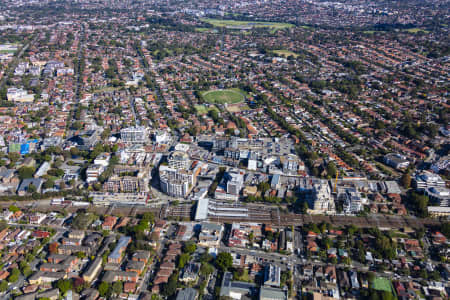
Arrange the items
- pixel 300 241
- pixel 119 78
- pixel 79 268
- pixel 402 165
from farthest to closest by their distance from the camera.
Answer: pixel 119 78, pixel 402 165, pixel 300 241, pixel 79 268

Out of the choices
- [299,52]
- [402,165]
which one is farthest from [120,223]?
[299,52]

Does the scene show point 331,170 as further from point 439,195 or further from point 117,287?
point 117,287

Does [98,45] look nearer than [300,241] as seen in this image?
No

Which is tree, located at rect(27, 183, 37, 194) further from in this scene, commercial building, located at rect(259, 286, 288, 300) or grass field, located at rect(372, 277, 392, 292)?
grass field, located at rect(372, 277, 392, 292)

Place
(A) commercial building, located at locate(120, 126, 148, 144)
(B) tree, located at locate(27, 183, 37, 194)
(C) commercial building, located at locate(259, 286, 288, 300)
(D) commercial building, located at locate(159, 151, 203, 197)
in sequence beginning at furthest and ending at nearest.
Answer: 1. (A) commercial building, located at locate(120, 126, 148, 144)
2. (B) tree, located at locate(27, 183, 37, 194)
3. (D) commercial building, located at locate(159, 151, 203, 197)
4. (C) commercial building, located at locate(259, 286, 288, 300)

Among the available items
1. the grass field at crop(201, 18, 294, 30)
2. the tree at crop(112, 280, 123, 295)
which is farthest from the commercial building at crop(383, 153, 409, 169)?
the grass field at crop(201, 18, 294, 30)

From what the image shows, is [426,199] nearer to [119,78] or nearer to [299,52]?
[119,78]
